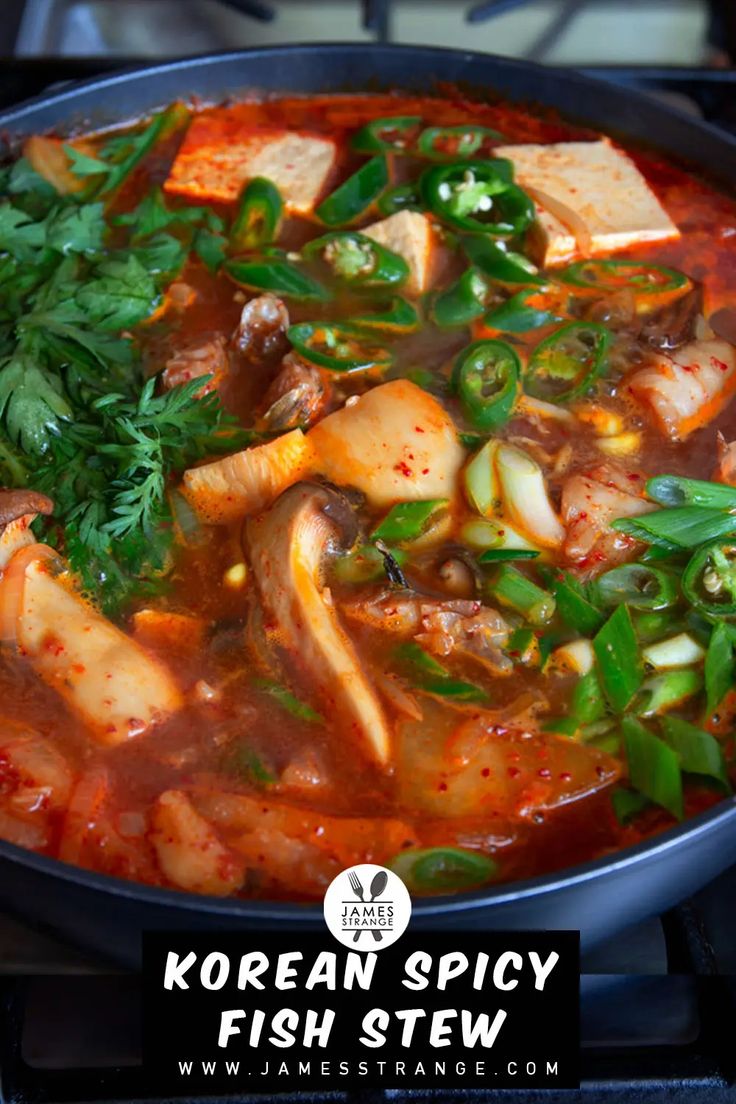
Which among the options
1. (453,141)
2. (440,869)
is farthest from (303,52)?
(440,869)

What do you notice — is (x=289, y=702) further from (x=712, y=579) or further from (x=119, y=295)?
(x=119, y=295)

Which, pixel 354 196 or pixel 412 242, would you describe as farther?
pixel 354 196

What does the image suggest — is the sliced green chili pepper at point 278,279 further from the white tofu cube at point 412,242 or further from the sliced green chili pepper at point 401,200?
the sliced green chili pepper at point 401,200

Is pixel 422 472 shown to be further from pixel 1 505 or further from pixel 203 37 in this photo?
pixel 203 37

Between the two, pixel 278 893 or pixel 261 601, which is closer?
pixel 278 893

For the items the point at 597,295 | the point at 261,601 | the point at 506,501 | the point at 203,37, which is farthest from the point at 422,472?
the point at 203,37

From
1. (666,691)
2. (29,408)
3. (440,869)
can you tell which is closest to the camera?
(440,869)
